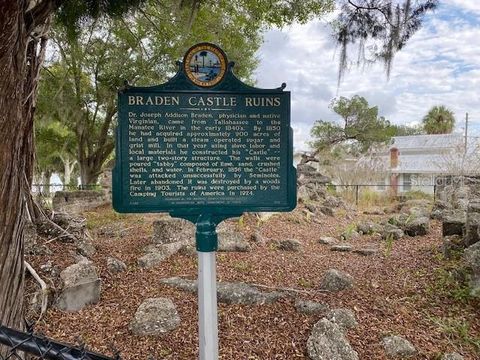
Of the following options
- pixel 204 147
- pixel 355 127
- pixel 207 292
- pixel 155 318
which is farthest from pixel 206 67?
pixel 355 127

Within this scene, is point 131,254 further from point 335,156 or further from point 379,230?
point 335,156

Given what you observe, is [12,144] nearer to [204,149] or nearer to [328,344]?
Result: [204,149]

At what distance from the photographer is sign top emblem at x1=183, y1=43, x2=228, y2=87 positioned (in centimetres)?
262

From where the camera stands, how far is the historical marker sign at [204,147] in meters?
2.69

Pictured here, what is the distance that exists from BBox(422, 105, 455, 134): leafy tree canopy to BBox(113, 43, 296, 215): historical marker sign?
3194 cm

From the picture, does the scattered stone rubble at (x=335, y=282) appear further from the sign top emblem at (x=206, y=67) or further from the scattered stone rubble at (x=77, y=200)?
the scattered stone rubble at (x=77, y=200)

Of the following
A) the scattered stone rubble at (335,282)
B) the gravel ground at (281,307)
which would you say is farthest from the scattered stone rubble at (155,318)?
the scattered stone rubble at (335,282)

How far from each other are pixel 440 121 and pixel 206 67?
33167 mm

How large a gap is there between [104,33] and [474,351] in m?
11.5

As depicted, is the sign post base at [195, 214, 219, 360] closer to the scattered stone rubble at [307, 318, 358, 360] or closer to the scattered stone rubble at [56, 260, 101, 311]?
the scattered stone rubble at [307, 318, 358, 360]

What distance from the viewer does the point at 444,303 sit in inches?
152

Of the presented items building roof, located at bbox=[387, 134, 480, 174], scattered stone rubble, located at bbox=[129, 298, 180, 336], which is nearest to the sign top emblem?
scattered stone rubble, located at bbox=[129, 298, 180, 336]

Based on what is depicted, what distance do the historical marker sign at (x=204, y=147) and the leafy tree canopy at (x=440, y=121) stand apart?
3194 centimetres

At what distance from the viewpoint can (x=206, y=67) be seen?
8.69 ft
